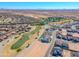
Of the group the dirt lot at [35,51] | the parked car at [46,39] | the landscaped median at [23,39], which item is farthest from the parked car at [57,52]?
the landscaped median at [23,39]

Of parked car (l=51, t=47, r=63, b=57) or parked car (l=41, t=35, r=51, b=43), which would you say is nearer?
parked car (l=51, t=47, r=63, b=57)

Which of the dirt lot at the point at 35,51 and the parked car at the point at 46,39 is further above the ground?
the parked car at the point at 46,39

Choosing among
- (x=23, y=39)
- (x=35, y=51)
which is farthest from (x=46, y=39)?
(x=23, y=39)

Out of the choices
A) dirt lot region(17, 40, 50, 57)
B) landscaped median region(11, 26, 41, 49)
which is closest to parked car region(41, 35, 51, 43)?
dirt lot region(17, 40, 50, 57)

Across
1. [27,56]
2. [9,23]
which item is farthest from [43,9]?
[27,56]

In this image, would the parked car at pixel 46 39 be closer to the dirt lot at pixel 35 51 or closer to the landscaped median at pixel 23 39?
the dirt lot at pixel 35 51

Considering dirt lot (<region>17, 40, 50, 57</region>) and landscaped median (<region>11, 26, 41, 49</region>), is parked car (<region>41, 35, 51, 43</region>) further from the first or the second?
landscaped median (<region>11, 26, 41, 49</region>)

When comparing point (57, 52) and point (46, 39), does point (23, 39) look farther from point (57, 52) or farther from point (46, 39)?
point (57, 52)

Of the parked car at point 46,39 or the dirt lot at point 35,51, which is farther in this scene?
the parked car at point 46,39

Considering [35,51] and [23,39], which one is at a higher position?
[23,39]

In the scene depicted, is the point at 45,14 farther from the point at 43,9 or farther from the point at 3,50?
the point at 3,50

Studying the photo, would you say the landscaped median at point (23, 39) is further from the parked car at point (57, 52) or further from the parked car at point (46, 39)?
the parked car at point (57, 52)
